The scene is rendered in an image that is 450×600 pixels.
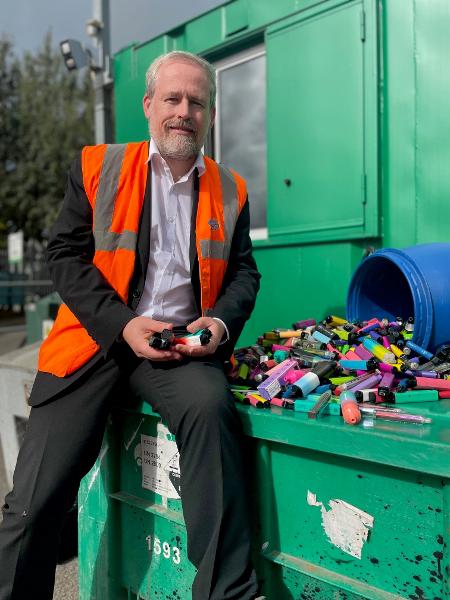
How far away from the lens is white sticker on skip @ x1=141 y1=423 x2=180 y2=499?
6.75 ft

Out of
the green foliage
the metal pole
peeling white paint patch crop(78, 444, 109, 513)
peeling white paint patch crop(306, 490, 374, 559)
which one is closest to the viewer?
peeling white paint patch crop(306, 490, 374, 559)

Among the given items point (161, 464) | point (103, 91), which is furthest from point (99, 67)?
point (161, 464)

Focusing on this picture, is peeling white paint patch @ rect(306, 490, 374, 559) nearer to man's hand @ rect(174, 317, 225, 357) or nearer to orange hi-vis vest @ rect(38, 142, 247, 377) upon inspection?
man's hand @ rect(174, 317, 225, 357)

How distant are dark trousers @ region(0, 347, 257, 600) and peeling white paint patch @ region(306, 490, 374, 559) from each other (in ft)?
0.81

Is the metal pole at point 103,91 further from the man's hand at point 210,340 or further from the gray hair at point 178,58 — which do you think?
the man's hand at point 210,340

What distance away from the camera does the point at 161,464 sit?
6.91 ft

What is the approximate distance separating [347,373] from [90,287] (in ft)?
3.25

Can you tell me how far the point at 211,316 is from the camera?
2.14 m

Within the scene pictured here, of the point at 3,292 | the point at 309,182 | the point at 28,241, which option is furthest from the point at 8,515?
the point at 28,241

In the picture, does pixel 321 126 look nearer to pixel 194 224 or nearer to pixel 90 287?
pixel 194 224

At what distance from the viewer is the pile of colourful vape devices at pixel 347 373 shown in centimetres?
182

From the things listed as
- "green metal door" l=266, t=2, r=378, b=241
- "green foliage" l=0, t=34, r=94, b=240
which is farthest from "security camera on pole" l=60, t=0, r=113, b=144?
"green foliage" l=0, t=34, r=94, b=240

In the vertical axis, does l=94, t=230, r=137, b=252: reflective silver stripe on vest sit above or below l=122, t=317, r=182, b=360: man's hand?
above

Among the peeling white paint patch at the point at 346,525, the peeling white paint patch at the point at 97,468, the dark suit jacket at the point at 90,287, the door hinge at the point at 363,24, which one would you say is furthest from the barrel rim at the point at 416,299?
the door hinge at the point at 363,24
